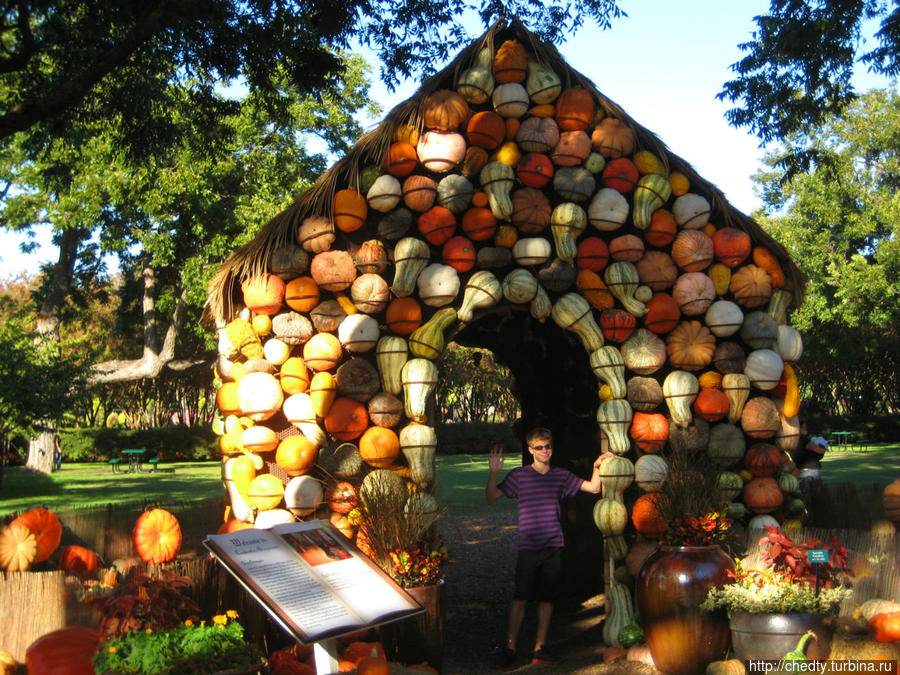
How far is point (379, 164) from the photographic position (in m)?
6.45

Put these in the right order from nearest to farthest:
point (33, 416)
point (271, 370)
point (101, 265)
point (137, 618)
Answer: point (137, 618), point (271, 370), point (33, 416), point (101, 265)

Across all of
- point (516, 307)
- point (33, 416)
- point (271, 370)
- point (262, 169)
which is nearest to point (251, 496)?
point (271, 370)

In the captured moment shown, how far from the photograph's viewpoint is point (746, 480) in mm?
6574

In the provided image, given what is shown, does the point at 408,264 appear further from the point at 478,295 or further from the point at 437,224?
the point at 478,295

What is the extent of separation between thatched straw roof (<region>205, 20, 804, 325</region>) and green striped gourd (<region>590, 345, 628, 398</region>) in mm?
1417

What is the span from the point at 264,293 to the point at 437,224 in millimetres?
1362

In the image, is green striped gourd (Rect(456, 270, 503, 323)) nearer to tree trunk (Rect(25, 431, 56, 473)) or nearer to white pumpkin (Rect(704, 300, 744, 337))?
white pumpkin (Rect(704, 300, 744, 337))

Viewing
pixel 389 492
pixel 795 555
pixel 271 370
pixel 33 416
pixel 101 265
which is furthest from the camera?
pixel 101 265

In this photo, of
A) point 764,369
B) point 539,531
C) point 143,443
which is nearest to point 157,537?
point 539,531

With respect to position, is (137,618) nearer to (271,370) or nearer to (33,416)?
(271,370)

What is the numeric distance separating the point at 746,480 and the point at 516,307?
2.19 metres

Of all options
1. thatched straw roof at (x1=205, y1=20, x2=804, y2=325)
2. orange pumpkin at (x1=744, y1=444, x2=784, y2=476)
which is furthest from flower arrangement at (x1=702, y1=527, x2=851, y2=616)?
thatched straw roof at (x1=205, y1=20, x2=804, y2=325)

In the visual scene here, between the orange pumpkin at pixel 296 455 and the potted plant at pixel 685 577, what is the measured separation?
7.81ft

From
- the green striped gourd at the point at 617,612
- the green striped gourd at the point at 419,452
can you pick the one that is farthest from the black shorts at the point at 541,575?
the green striped gourd at the point at 419,452
